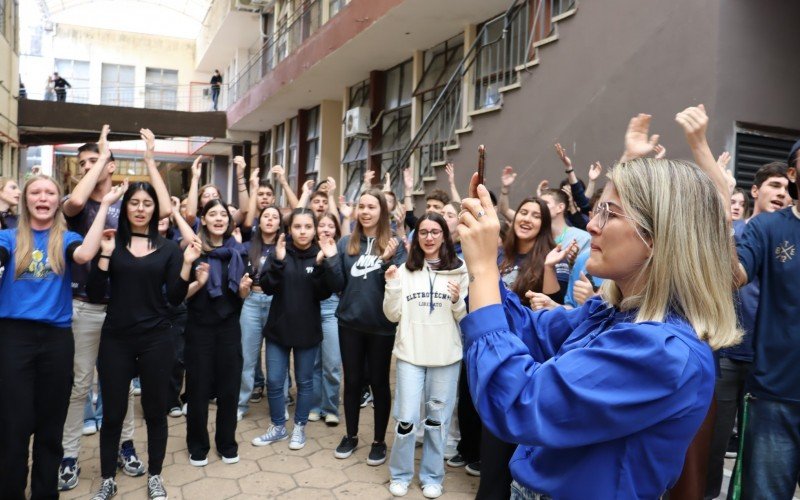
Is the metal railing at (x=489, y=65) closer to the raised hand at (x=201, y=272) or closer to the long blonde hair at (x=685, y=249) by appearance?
the raised hand at (x=201, y=272)

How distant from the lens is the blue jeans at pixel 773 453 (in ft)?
8.53

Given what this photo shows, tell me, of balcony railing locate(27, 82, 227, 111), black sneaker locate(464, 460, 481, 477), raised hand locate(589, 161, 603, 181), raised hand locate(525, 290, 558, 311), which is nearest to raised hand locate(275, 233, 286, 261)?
black sneaker locate(464, 460, 481, 477)

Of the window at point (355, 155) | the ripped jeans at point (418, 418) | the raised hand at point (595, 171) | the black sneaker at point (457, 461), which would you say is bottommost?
the black sneaker at point (457, 461)

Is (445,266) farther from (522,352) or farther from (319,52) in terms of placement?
(319,52)

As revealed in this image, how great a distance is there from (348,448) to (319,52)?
982cm

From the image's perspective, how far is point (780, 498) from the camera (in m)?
2.60

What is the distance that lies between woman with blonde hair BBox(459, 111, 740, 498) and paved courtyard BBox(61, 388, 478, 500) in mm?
2882

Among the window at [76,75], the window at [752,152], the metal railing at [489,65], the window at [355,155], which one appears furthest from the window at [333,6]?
the window at [76,75]

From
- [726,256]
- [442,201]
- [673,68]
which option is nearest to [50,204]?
[442,201]

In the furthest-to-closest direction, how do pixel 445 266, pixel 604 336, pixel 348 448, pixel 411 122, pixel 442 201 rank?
pixel 411 122 → pixel 442 201 → pixel 348 448 → pixel 445 266 → pixel 604 336

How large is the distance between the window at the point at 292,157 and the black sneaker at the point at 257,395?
1241 cm

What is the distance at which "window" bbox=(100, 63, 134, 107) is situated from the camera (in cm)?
2985

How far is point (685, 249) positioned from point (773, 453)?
5.83 ft

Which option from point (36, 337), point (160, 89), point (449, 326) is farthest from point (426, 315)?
point (160, 89)
